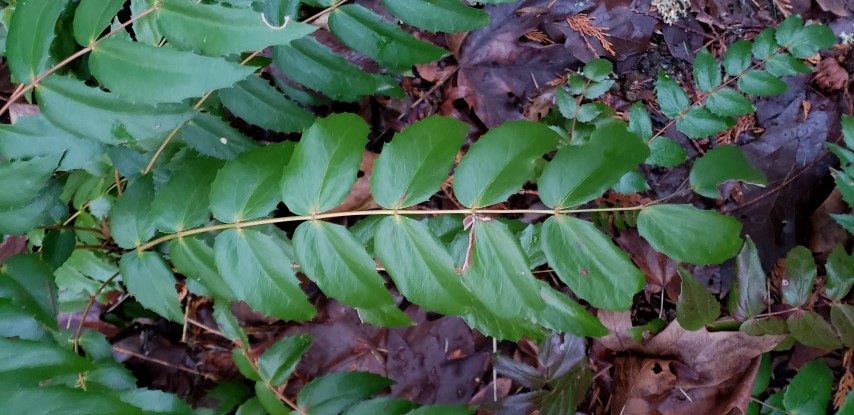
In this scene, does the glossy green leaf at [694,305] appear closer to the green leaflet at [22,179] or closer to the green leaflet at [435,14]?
the green leaflet at [435,14]

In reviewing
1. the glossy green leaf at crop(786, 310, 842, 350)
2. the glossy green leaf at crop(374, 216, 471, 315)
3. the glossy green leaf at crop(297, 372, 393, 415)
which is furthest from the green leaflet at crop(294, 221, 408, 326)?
the glossy green leaf at crop(786, 310, 842, 350)

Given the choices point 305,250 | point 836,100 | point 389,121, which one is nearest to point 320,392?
point 305,250

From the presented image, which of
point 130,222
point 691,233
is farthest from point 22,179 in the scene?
point 691,233

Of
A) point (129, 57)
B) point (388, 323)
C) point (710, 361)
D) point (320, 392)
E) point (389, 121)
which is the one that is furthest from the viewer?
point (389, 121)

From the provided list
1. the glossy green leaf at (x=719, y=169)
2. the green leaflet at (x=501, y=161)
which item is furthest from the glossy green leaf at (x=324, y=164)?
the glossy green leaf at (x=719, y=169)

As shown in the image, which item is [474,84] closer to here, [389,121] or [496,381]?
[389,121]
